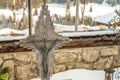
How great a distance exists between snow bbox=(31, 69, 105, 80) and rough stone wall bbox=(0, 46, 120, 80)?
86 millimetres

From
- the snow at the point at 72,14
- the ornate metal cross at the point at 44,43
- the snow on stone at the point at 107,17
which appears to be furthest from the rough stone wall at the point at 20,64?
the snow on stone at the point at 107,17

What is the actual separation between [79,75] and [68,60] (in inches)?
10.4

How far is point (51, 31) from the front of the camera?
2.58 meters

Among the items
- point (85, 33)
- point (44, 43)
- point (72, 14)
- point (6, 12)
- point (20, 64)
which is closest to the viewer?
point (44, 43)

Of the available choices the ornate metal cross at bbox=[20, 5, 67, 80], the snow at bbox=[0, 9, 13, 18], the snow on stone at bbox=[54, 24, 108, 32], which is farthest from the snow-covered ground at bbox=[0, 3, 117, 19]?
the ornate metal cross at bbox=[20, 5, 67, 80]

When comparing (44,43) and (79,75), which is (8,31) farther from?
(44,43)

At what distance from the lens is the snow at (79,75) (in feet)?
12.5

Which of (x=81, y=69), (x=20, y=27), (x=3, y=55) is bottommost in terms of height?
(x=81, y=69)

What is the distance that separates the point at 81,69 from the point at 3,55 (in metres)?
1.11

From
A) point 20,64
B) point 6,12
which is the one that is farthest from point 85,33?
point 6,12

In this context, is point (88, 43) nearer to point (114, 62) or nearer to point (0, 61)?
point (114, 62)

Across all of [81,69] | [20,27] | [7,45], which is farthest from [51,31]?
[20,27]

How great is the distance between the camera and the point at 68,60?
395cm

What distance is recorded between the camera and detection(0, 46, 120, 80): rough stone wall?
373cm
